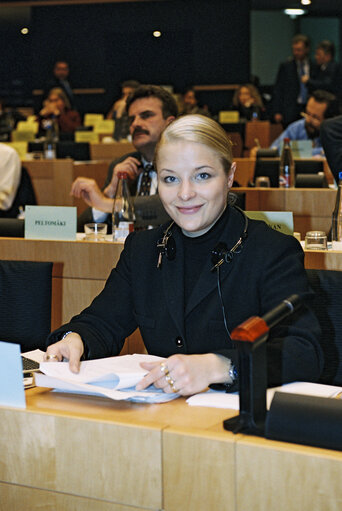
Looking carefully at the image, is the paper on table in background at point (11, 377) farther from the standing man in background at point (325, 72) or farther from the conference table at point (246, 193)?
the standing man in background at point (325, 72)

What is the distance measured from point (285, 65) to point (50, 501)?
1049 centimetres

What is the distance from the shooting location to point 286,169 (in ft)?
17.6

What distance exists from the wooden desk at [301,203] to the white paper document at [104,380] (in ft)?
9.27

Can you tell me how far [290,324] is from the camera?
182cm

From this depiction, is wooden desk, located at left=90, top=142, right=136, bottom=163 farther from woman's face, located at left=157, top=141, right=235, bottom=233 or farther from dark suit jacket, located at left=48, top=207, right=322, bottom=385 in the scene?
woman's face, located at left=157, top=141, right=235, bottom=233

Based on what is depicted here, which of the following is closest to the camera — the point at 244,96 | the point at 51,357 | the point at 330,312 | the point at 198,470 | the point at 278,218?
the point at 198,470

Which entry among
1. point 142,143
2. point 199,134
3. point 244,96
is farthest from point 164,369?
point 244,96

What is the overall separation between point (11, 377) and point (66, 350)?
408mm

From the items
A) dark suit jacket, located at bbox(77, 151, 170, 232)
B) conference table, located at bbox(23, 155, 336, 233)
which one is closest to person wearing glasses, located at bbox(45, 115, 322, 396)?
dark suit jacket, located at bbox(77, 151, 170, 232)

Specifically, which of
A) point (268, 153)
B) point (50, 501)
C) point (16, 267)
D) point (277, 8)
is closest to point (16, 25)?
point (277, 8)

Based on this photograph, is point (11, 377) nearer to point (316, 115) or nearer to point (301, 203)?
point (301, 203)

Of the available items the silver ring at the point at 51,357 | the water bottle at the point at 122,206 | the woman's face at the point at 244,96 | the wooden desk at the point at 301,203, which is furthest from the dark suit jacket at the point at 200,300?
the woman's face at the point at 244,96

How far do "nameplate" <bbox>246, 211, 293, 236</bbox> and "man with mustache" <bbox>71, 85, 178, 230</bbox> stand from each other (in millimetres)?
1085

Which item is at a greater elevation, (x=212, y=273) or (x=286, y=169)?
(x=286, y=169)
